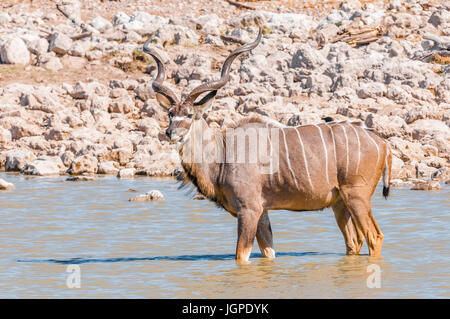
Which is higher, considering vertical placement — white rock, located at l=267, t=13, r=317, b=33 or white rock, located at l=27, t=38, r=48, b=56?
white rock, located at l=267, t=13, r=317, b=33

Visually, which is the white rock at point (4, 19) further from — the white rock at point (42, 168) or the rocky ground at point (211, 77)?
the white rock at point (42, 168)

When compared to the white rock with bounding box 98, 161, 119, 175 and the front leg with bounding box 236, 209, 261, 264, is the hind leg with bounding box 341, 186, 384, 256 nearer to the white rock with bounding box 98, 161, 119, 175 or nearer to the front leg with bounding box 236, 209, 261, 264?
the front leg with bounding box 236, 209, 261, 264

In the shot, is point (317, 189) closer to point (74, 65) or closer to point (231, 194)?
point (231, 194)

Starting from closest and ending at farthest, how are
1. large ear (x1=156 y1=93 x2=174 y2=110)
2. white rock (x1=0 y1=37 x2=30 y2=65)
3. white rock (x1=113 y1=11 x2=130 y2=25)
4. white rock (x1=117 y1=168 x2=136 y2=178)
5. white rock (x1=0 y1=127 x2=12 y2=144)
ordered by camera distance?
large ear (x1=156 y1=93 x2=174 y2=110)
white rock (x1=117 y1=168 x2=136 y2=178)
white rock (x1=0 y1=127 x2=12 y2=144)
white rock (x1=0 y1=37 x2=30 y2=65)
white rock (x1=113 y1=11 x2=130 y2=25)

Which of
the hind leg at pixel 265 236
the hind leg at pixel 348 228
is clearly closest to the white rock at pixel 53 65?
the hind leg at pixel 265 236

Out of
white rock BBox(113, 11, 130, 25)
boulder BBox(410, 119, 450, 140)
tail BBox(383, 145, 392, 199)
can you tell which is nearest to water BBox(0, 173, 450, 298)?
tail BBox(383, 145, 392, 199)

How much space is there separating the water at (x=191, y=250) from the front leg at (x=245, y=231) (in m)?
0.15

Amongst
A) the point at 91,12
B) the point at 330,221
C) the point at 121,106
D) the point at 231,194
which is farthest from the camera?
the point at 91,12

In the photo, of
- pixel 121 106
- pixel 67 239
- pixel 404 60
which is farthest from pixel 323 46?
pixel 67 239

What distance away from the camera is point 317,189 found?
9.82 meters

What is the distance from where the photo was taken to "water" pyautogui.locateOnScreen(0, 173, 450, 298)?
8.59m

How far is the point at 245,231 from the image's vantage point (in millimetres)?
9625

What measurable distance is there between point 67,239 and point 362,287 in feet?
14.3

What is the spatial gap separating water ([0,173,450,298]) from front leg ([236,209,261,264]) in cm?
15
